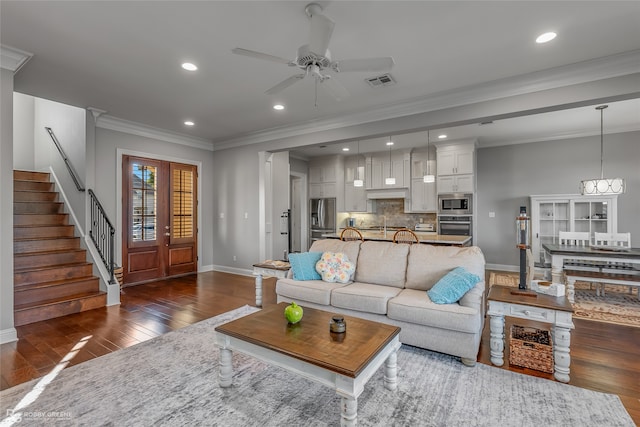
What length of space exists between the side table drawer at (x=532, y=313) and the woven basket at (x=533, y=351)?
10.0 inches

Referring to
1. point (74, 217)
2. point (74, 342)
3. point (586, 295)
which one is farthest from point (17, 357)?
point (586, 295)

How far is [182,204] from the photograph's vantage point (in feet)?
20.1

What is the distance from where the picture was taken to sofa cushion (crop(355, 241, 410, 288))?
3.39 m

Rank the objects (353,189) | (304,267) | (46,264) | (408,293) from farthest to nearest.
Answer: (353,189), (46,264), (304,267), (408,293)

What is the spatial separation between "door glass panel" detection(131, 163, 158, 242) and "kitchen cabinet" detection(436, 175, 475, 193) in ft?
19.5

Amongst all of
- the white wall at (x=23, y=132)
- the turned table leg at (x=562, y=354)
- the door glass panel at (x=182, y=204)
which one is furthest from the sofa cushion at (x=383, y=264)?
the white wall at (x=23, y=132)

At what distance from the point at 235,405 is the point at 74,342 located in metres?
2.12

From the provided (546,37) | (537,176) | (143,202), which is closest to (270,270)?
(143,202)

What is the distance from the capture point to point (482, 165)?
22.5ft

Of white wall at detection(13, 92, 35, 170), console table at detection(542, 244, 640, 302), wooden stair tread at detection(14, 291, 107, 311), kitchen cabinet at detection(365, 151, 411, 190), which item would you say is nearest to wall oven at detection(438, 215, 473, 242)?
kitchen cabinet at detection(365, 151, 411, 190)

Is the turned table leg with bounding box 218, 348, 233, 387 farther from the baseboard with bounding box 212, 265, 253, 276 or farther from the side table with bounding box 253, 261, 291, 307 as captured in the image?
the baseboard with bounding box 212, 265, 253, 276

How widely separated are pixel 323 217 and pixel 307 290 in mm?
5107

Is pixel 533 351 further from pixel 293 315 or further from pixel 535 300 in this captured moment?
pixel 293 315

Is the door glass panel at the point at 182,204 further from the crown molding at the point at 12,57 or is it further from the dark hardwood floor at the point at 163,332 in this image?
the crown molding at the point at 12,57
